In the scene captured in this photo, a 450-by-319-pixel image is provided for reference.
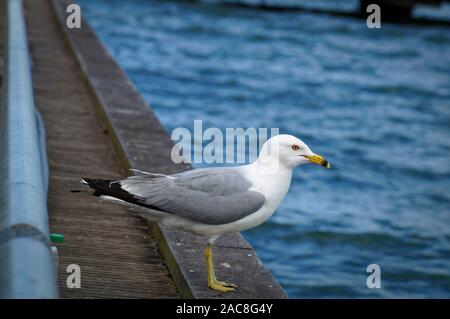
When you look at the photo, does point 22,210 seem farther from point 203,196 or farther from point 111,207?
point 111,207

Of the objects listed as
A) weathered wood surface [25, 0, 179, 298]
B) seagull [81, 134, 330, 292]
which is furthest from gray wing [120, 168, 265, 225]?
weathered wood surface [25, 0, 179, 298]

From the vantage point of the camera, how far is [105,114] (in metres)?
7.62

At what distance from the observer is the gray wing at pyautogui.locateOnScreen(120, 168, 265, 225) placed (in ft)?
13.0

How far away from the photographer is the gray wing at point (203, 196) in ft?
13.0

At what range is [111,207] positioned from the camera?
215 inches

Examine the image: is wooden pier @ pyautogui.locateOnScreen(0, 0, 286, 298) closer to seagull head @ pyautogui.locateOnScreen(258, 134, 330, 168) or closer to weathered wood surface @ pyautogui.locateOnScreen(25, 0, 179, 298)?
weathered wood surface @ pyautogui.locateOnScreen(25, 0, 179, 298)

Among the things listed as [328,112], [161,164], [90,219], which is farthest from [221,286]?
[328,112]

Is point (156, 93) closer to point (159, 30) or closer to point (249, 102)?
point (249, 102)

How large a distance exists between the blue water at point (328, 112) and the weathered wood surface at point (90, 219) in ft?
9.94

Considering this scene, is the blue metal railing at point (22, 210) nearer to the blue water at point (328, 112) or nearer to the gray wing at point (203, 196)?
the gray wing at point (203, 196)

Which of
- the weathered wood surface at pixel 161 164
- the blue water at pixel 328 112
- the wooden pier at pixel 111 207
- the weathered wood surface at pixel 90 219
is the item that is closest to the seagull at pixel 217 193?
the weathered wood surface at pixel 161 164

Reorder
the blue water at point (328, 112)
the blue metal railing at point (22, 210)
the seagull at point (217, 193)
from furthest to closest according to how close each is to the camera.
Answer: the blue water at point (328, 112)
the seagull at point (217, 193)
the blue metal railing at point (22, 210)

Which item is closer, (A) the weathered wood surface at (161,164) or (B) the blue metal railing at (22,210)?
(B) the blue metal railing at (22,210)

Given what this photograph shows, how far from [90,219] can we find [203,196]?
1.34 metres
